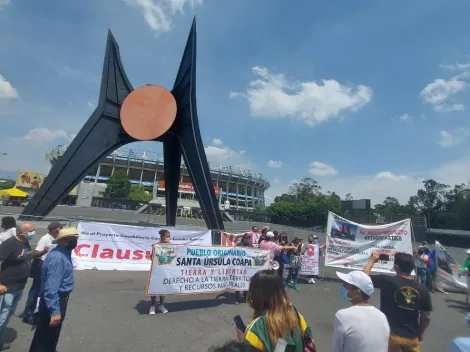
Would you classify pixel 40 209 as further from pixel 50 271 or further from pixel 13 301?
pixel 50 271

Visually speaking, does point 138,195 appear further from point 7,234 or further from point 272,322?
point 272,322

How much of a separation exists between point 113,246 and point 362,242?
869 cm

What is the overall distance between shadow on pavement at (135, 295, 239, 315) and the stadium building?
209 feet

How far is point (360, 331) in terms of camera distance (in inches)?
87.5

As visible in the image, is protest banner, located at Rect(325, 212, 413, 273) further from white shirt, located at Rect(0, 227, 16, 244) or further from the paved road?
white shirt, located at Rect(0, 227, 16, 244)

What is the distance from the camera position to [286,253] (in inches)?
345

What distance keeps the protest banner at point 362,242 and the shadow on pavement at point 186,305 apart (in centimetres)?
504

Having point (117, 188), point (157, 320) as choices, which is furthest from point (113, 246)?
point (117, 188)

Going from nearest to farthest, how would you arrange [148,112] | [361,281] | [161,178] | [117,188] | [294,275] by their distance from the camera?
[361,281], [294,275], [148,112], [117,188], [161,178]

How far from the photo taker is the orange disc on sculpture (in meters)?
16.9

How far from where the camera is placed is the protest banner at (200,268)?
5867mm

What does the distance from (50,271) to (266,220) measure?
180 ft

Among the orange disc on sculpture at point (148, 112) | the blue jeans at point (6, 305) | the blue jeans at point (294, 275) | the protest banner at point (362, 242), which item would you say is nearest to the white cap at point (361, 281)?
the blue jeans at point (6, 305)

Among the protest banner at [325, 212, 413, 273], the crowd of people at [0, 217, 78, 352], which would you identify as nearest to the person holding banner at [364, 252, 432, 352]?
the crowd of people at [0, 217, 78, 352]
